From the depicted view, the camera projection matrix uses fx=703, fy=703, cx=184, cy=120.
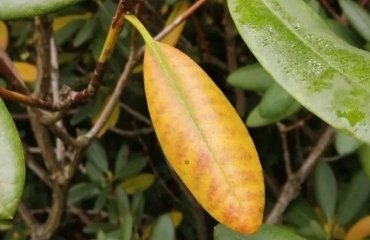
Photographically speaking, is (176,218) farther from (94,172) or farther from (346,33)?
(346,33)

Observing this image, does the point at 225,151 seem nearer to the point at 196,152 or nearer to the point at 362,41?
the point at 196,152

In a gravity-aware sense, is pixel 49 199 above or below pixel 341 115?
below

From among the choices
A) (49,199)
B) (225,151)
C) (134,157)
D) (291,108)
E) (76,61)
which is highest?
(225,151)

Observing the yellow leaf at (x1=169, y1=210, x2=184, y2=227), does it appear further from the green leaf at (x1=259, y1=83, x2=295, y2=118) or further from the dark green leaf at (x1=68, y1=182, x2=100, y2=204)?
the green leaf at (x1=259, y1=83, x2=295, y2=118)

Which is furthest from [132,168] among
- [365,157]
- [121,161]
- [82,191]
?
[365,157]

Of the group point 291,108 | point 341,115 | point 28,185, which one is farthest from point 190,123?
point 28,185

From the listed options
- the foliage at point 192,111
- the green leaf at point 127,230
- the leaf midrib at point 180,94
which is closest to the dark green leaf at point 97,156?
the foliage at point 192,111
